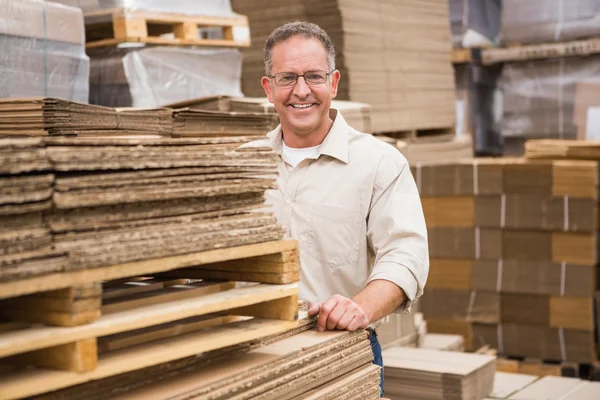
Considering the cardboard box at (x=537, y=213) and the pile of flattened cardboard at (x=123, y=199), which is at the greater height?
the pile of flattened cardboard at (x=123, y=199)

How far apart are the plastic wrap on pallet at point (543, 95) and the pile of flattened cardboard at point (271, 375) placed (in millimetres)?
5726

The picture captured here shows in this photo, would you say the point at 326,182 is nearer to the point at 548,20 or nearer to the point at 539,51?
the point at 539,51

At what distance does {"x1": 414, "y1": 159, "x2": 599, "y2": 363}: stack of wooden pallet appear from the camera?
619cm

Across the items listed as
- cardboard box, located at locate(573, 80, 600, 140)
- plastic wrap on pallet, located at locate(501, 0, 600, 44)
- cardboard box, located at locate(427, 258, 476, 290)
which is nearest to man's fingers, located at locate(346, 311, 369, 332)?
cardboard box, located at locate(427, 258, 476, 290)

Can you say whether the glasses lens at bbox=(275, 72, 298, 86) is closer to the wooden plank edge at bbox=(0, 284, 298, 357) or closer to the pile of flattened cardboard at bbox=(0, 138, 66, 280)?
the wooden plank edge at bbox=(0, 284, 298, 357)

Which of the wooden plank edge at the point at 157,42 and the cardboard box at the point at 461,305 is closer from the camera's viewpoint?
the wooden plank edge at the point at 157,42

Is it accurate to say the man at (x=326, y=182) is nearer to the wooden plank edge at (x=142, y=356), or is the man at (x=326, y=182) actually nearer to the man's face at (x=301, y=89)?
the man's face at (x=301, y=89)

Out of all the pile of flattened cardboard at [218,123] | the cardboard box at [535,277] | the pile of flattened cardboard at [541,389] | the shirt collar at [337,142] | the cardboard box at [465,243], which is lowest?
the pile of flattened cardboard at [541,389]

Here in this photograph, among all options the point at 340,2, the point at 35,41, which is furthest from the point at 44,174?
the point at 340,2

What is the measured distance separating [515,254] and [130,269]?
16.2ft

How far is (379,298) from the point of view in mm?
2785

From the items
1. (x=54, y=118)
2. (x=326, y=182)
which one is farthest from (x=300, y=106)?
(x=54, y=118)

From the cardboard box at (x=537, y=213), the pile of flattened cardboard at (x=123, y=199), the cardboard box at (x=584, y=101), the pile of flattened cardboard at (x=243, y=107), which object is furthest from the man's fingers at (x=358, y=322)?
the cardboard box at (x=584, y=101)

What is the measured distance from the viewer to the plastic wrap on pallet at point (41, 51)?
401cm
